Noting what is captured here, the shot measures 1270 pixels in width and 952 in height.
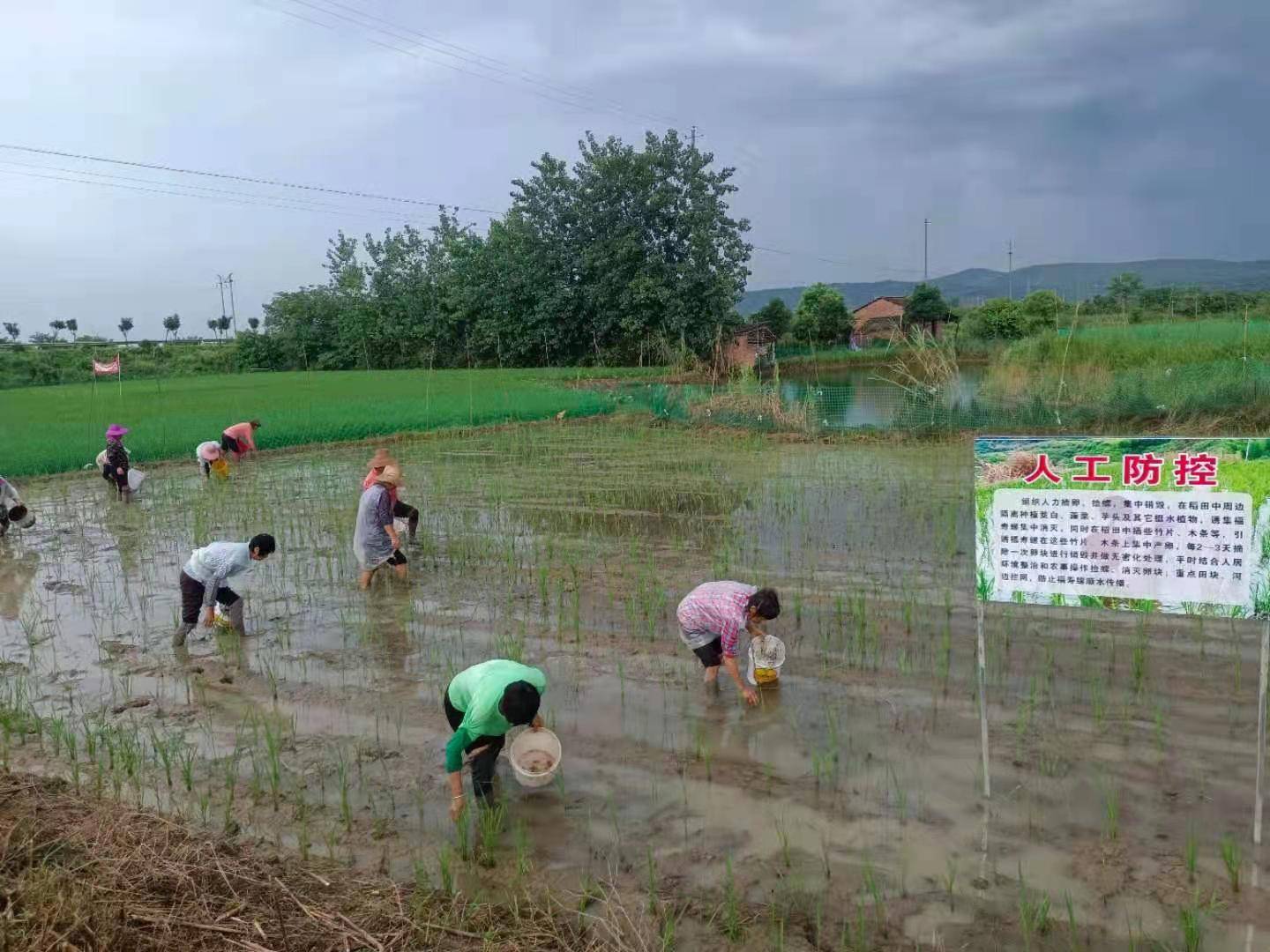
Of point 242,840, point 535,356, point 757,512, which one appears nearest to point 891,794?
point 242,840

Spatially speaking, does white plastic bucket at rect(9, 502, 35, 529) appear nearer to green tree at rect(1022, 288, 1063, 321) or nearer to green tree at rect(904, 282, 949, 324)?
green tree at rect(1022, 288, 1063, 321)

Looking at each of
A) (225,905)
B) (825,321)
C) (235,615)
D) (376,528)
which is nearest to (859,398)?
(376,528)

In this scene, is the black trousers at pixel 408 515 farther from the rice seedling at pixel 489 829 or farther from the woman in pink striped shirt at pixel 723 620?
the rice seedling at pixel 489 829

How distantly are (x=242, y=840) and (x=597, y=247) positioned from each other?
28.8 metres

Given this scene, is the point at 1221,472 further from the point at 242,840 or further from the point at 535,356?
the point at 535,356

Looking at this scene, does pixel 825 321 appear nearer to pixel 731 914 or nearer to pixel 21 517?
pixel 21 517

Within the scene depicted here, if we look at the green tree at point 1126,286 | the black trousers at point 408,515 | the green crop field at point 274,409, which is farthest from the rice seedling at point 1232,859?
the green tree at point 1126,286

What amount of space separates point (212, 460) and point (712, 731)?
9.33 meters

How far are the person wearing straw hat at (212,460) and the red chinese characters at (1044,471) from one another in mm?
10645

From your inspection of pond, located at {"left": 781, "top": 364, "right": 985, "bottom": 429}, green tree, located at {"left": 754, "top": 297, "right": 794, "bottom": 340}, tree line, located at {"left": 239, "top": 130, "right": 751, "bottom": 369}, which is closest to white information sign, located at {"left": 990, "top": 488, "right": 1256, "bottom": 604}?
pond, located at {"left": 781, "top": 364, "right": 985, "bottom": 429}

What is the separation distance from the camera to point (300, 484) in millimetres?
11227

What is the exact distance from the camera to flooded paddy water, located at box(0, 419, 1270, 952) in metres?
3.10

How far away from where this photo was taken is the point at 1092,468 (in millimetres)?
3162

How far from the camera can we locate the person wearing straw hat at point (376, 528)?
6.79 m
